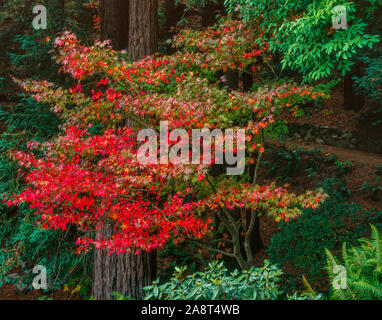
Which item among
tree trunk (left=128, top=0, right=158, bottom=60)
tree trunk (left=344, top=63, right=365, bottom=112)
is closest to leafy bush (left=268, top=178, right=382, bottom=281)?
tree trunk (left=128, top=0, right=158, bottom=60)

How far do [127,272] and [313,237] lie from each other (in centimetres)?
351

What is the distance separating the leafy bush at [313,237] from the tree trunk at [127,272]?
2380 millimetres

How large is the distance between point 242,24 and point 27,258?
8.06 meters

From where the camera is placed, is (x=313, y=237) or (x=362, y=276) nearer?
(x=362, y=276)

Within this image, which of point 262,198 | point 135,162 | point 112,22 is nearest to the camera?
point 135,162

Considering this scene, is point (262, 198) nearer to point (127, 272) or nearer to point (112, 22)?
point (127, 272)

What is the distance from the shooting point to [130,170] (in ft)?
16.6

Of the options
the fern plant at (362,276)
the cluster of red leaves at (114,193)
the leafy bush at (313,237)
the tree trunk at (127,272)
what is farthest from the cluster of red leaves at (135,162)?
the tree trunk at (127,272)

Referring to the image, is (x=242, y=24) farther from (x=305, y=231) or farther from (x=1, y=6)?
(x=1, y=6)

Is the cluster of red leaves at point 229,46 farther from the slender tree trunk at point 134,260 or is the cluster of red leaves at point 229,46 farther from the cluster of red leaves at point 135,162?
the slender tree trunk at point 134,260

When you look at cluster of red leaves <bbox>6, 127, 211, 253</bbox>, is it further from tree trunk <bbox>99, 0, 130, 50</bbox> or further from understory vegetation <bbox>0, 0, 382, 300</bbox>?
tree trunk <bbox>99, 0, 130, 50</bbox>

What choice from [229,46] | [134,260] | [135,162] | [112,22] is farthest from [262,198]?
[112,22]

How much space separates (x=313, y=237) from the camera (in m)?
6.52

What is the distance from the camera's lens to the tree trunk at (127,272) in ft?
22.9
